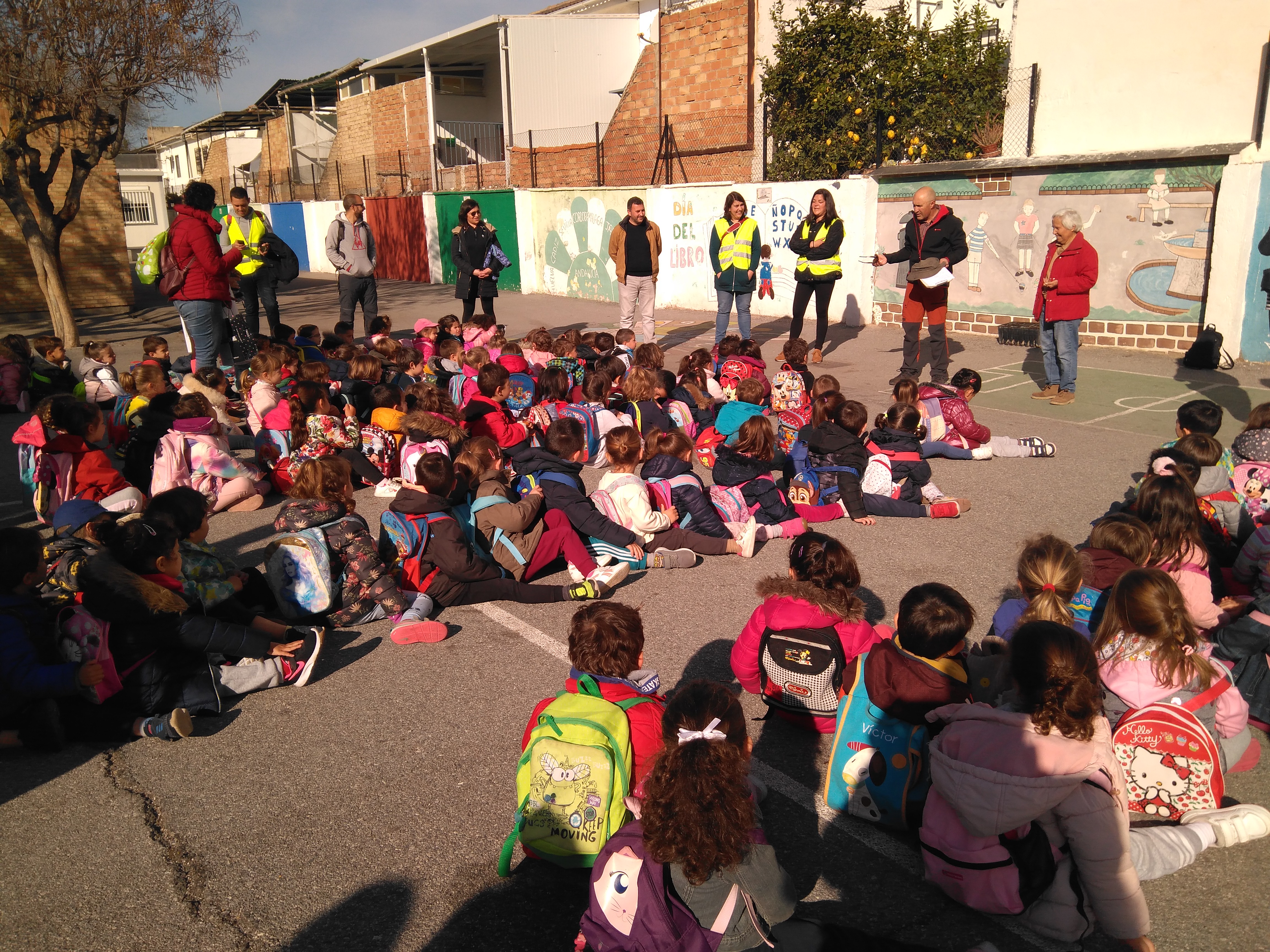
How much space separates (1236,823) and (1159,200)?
9915 mm

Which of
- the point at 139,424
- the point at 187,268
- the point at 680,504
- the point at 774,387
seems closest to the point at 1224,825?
the point at 680,504

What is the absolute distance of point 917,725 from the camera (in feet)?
10.2

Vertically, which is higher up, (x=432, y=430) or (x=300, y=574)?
(x=432, y=430)

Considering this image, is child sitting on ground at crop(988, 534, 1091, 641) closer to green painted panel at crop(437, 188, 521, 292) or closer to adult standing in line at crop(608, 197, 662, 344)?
adult standing in line at crop(608, 197, 662, 344)

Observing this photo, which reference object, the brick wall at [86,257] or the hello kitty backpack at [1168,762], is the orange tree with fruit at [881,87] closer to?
the hello kitty backpack at [1168,762]

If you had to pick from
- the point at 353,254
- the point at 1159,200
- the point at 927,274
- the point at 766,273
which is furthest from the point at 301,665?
the point at 766,273

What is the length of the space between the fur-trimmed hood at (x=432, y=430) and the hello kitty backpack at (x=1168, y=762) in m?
4.75

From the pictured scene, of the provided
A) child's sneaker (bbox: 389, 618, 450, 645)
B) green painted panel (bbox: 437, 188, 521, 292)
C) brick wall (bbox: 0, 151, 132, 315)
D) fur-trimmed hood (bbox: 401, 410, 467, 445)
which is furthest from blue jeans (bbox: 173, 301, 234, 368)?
brick wall (bbox: 0, 151, 132, 315)

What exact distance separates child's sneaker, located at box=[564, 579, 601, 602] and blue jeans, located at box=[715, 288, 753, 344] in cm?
675

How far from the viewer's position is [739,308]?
11.4m

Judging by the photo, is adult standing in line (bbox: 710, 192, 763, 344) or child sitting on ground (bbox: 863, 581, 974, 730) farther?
adult standing in line (bbox: 710, 192, 763, 344)

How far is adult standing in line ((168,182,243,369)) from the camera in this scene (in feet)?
27.9

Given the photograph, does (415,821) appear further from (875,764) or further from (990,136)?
(990,136)

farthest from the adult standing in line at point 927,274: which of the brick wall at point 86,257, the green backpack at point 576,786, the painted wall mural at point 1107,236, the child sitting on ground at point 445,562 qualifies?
the brick wall at point 86,257
